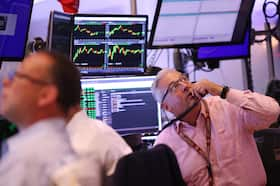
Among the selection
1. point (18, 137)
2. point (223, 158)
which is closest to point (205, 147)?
point (223, 158)

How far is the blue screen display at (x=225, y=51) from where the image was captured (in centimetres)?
344

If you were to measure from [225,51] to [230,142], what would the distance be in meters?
1.18

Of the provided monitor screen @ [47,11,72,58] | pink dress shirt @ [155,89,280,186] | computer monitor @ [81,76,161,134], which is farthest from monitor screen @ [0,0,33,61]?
pink dress shirt @ [155,89,280,186]

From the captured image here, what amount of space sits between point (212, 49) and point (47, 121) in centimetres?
232

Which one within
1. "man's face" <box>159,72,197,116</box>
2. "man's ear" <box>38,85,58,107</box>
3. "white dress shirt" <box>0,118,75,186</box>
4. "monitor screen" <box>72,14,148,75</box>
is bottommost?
"white dress shirt" <box>0,118,75,186</box>

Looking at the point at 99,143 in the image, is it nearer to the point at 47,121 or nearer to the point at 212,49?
the point at 47,121

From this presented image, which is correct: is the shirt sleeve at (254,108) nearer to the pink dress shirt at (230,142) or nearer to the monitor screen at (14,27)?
the pink dress shirt at (230,142)

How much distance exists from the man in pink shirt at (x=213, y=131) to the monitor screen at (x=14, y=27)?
0.97m

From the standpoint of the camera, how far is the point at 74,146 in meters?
1.39

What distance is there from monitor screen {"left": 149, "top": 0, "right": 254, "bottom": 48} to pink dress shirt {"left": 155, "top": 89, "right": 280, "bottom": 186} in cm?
82

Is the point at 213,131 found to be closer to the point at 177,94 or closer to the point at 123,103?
the point at 177,94

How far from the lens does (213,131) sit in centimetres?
243

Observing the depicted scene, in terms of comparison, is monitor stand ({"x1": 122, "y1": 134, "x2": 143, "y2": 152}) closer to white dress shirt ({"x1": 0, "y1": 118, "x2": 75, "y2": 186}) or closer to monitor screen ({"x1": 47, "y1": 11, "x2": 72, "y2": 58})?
monitor screen ({"x1": 47, "y1": 11, "x2": 72, "y2": 58})

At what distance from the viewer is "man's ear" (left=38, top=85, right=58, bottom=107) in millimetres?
1310
